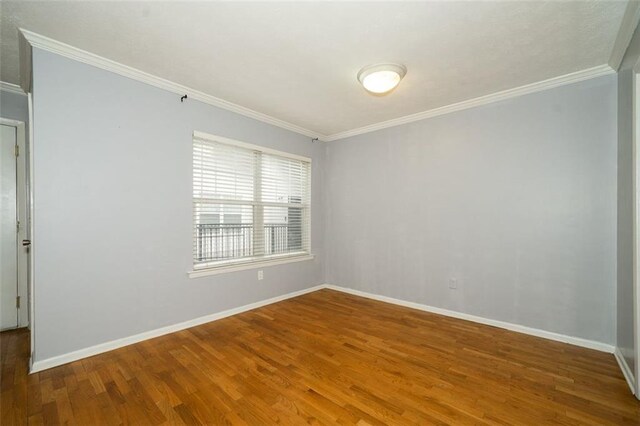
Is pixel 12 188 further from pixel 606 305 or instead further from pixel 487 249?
pixel 606 305

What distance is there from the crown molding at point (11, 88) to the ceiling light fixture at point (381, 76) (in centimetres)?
367

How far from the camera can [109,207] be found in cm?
257

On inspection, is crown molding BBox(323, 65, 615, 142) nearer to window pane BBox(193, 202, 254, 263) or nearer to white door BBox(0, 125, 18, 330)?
window pane BBox(193, 202, 254, 263)

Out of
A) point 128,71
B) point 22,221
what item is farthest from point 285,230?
point 22,221

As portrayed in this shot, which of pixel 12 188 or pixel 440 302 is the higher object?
pixel 12 188

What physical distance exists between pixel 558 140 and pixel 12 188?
5.93m

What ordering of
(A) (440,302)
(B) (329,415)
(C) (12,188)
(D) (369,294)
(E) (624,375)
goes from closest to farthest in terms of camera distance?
(B) (329,415) < (E) (624,375) < (C) (12,188) < (A) (440,302) < (D) (369,294)

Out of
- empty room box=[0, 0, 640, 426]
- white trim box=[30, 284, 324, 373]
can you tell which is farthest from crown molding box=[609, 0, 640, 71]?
white trim box=[30, 284, 324, 373]

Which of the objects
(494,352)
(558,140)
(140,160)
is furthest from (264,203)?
(558,140)

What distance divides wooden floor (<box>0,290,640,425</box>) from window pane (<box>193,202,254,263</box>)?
2.98 feet

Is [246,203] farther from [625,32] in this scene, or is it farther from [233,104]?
[625,32]

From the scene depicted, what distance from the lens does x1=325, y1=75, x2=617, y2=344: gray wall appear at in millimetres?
2648

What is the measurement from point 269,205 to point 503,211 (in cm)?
300

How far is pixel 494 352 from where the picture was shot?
2.55m
